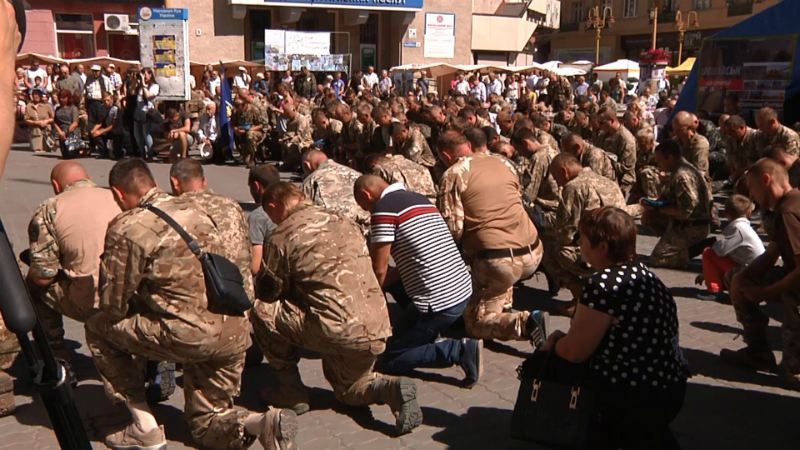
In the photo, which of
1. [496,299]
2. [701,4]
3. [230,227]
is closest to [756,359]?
[496,299]

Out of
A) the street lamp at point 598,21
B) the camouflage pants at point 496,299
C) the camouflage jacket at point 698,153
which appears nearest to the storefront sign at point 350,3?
the street lamp at point 598,21

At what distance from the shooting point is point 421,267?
17.1ft

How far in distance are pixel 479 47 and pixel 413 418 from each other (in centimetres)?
3825

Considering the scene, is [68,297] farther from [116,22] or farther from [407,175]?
[116,22]

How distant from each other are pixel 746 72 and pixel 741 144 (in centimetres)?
437

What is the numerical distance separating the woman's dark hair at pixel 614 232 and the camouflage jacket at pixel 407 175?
360cm

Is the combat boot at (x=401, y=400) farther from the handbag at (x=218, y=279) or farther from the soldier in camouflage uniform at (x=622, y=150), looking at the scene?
the soldier in camouflage uniform at (x=622, y=150)

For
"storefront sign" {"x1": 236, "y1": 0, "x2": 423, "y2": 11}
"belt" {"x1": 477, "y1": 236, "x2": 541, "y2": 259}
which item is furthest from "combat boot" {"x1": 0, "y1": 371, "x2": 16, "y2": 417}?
"storefront sign" {"x1": 236, "y1": 0, "x2": 423, "y2": 11}

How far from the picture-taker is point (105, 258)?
4066 mm

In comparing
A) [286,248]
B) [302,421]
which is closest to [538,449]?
[302,421]

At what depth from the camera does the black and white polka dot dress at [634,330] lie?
11.3ft

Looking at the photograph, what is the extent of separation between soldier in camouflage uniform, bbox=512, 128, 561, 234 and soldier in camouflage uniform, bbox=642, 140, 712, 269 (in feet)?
4.37

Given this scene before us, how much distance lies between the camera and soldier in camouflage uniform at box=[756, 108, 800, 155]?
33.6 feet

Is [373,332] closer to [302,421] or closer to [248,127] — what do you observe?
[302,421]
